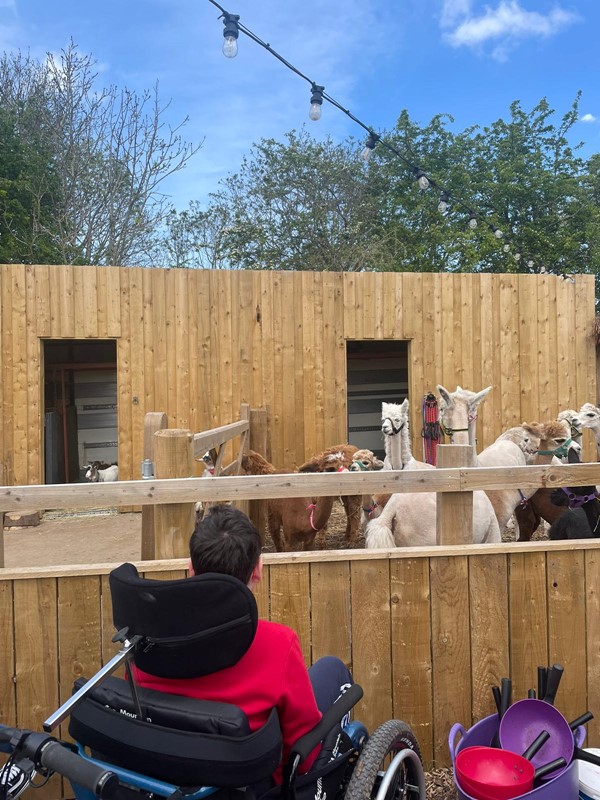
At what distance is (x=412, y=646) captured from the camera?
2.50 m

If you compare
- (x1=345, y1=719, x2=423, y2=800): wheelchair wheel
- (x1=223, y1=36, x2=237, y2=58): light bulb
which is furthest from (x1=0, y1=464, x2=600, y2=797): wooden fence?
(x1=223, y1=36, x2=237, y2=58): light bulb

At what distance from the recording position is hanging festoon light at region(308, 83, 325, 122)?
15.0 feet

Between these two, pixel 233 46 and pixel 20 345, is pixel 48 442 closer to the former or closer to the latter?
pixel 20 345

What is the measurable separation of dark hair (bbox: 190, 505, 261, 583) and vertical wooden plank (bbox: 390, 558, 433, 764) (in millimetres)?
1106

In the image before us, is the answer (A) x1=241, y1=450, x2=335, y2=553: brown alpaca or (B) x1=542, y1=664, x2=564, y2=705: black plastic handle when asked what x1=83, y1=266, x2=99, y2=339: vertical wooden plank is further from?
(B) x1=542, y1=664, x2=564, y2=705: black plastic handle

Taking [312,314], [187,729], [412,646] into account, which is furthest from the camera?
[312,314]

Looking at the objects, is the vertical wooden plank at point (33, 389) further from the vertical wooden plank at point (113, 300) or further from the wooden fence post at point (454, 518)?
the wooden fence post at point (454, 518)

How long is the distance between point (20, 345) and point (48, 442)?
11.7 ft

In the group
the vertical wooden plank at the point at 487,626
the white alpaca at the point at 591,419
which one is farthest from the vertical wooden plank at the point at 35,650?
the white alpaca at the point at 591,419

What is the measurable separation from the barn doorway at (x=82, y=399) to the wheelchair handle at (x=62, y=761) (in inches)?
459

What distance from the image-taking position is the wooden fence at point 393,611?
2.33m

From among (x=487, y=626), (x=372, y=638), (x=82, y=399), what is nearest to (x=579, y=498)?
(x=487, y=626)

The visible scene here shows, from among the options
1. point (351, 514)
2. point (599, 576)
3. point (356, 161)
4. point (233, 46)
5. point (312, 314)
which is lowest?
point (351, 514)

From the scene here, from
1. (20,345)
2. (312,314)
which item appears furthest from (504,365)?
(20,345)
